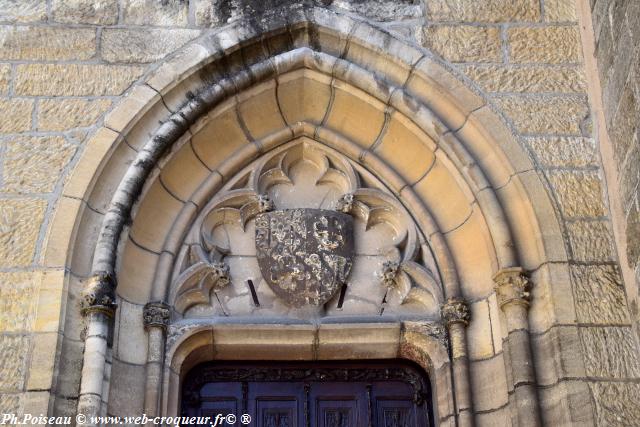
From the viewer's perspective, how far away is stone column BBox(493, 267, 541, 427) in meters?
5.25

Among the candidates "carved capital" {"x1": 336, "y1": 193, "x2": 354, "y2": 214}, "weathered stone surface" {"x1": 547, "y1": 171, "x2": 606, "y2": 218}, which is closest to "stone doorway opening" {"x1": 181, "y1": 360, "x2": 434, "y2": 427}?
"carved capital" {"x1": 336, "y1": 193, "x2": 354, "y2": 214}

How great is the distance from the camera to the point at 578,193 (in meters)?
5.86

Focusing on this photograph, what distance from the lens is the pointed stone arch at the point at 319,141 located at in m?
5.67

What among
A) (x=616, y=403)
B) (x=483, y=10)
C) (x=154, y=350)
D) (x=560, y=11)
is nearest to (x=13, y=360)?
(x=154, y=350)

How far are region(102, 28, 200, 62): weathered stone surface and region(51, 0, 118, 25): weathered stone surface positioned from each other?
0.35 ft

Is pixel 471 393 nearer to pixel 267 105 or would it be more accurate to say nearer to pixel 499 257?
pixel 499 257

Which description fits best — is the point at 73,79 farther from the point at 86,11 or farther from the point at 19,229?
the point at 19,229

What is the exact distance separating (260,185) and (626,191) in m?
2.21

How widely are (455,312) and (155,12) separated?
259 cm

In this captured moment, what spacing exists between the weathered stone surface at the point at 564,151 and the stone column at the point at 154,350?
2274mm

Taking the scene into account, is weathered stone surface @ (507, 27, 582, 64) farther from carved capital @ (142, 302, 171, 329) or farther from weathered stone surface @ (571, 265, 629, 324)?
carved capital @ (142, 302, 171, 329)

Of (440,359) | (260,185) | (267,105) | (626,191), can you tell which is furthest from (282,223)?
(626,191)

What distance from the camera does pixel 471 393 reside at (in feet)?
18.5

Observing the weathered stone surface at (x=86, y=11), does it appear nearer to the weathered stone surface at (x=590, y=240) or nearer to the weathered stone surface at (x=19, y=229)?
the weathered stone surface at (x=19, y=229)
